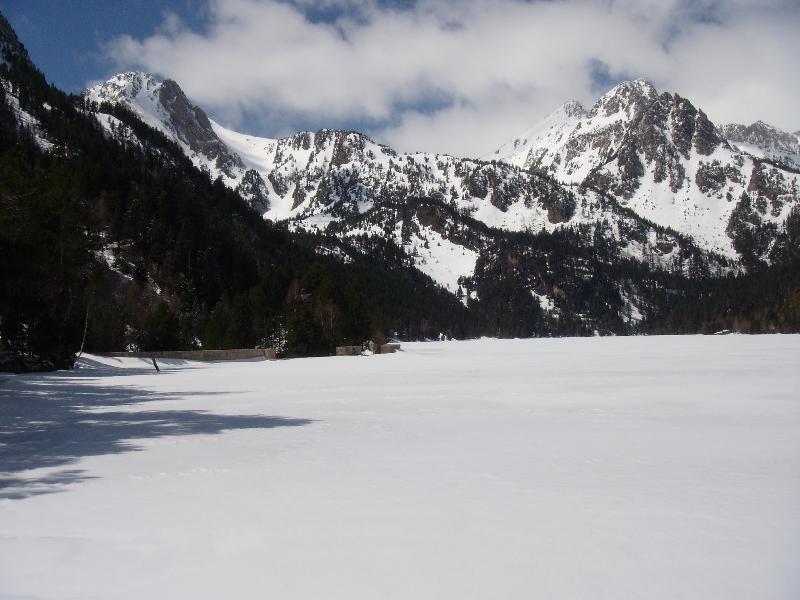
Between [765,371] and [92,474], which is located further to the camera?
[765,371]

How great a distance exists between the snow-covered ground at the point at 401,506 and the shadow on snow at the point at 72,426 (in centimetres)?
9

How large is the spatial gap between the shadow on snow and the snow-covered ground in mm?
89

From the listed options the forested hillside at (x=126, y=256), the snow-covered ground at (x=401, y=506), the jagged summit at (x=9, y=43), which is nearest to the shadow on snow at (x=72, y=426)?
the snow-covered ground at (x=401, y=506)

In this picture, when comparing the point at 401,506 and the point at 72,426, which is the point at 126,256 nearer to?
the point at 72,426

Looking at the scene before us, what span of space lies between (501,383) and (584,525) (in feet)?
76.1

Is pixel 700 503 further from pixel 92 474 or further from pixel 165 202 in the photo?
pixel 165 202

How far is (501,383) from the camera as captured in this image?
97.9ft

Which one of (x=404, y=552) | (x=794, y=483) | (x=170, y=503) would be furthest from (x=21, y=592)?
(x=794, y=483)

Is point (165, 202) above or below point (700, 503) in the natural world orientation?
above

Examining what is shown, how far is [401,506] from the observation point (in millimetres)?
7734

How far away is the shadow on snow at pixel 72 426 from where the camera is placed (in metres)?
9.49

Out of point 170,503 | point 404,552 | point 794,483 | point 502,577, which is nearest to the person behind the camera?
point 502,577

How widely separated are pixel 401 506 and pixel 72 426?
1077cm

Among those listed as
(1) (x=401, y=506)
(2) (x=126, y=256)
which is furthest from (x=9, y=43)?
(1) (x=401, y=506)
